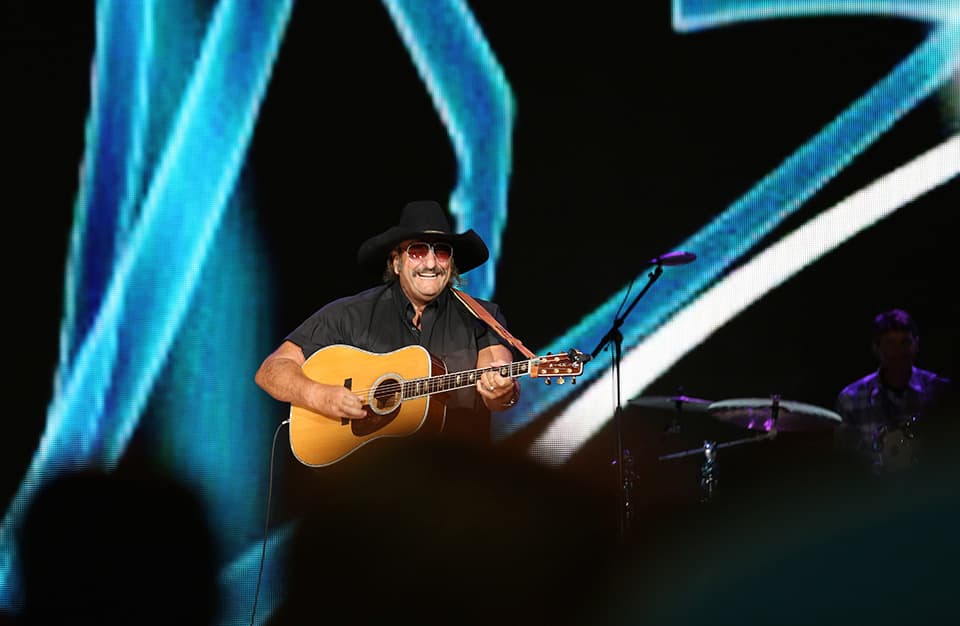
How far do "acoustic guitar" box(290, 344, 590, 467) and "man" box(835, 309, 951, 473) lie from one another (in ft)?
6.67

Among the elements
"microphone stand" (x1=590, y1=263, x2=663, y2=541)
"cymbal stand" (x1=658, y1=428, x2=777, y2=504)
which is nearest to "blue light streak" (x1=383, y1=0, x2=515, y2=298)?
"microphone stand" (x1=590, y1=263, x2=663, y2=541)

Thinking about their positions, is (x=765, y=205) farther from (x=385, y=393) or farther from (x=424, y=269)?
(x=385, y=393)

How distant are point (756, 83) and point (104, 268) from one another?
3.51 m

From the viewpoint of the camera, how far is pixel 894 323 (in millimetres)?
4320

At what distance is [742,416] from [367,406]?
1.90m

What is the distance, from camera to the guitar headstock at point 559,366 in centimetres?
300

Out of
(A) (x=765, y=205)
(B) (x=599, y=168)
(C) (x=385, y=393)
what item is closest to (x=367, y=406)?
(C) (x=385, y=393)

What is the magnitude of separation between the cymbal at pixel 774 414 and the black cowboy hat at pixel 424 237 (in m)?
1.37

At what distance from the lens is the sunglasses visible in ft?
11.4

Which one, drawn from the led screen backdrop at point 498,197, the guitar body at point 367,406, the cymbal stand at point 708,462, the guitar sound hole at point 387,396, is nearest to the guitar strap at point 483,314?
the guitar body at point 367,406

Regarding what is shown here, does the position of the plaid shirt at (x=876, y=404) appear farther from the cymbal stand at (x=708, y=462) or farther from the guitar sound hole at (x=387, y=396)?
the guitar sound hole at (x=387, y=396)

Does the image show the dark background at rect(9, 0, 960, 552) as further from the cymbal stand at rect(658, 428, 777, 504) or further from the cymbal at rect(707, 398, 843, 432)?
the cymbal at rect(707, 398, 843, 432)

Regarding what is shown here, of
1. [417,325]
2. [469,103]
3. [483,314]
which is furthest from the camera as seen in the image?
[469,103]

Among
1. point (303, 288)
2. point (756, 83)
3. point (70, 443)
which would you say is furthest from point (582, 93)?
point (70, 443)
